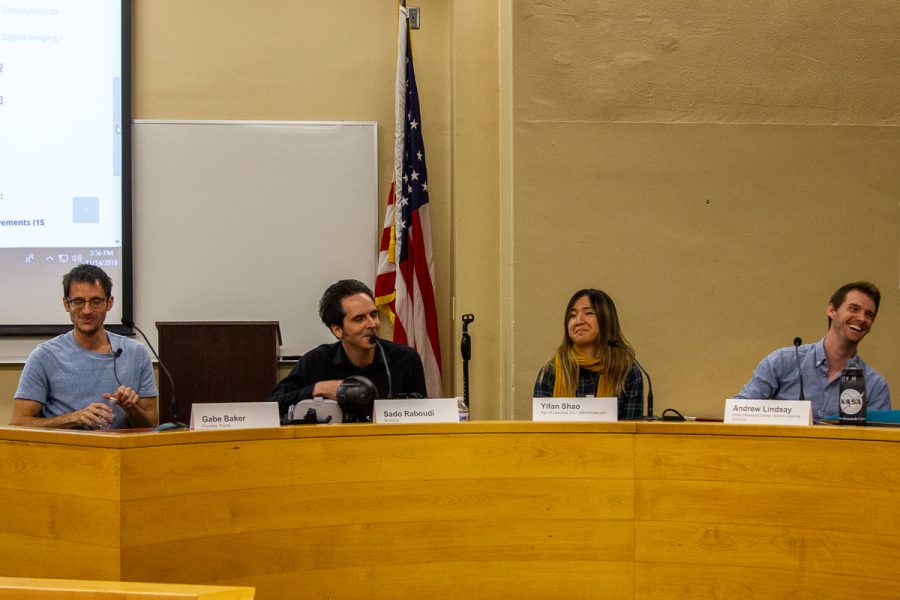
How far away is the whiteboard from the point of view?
16.7ft

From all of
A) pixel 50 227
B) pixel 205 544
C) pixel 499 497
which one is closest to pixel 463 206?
pixel 50 227

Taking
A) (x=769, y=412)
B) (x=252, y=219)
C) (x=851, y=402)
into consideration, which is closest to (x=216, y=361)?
(x=252, y=219)

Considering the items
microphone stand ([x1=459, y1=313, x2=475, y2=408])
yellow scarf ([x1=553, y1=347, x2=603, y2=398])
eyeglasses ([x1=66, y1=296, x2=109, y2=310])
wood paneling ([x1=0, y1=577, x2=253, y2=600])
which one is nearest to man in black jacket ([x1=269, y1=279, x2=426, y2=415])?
yellow scarf ([x1=553, y1=347, x2=603, y2=398])

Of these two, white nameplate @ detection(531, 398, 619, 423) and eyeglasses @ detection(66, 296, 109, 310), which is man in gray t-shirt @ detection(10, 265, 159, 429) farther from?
white nameplate @ detection(531, 398, 619, 423)

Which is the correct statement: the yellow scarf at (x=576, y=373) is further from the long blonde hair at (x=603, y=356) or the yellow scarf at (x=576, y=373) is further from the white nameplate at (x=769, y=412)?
the white nameplate at (x=769, y=412)

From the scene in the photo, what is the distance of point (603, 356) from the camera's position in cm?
342

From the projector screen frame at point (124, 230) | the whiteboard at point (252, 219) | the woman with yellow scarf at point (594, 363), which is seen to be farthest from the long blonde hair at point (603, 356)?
the projector screen frame at point (124, 230)

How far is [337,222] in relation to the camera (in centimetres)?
515

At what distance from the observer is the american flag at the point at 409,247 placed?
4984 millimetres

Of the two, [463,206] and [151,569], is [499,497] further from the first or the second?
[463,206]

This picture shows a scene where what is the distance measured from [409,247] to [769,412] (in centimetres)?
273

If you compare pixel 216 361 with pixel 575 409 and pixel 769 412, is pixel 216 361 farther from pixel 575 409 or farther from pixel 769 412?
pixel 769 412

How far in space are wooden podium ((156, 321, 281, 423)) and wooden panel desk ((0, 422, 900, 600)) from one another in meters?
2.19

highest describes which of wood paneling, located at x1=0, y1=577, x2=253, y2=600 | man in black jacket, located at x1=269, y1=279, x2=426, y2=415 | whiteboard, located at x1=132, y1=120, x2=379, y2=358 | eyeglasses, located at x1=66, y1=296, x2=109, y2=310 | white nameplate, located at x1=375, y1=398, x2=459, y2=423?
whiteboard, located at x1=132, y1=120, x2=379, y2=358
